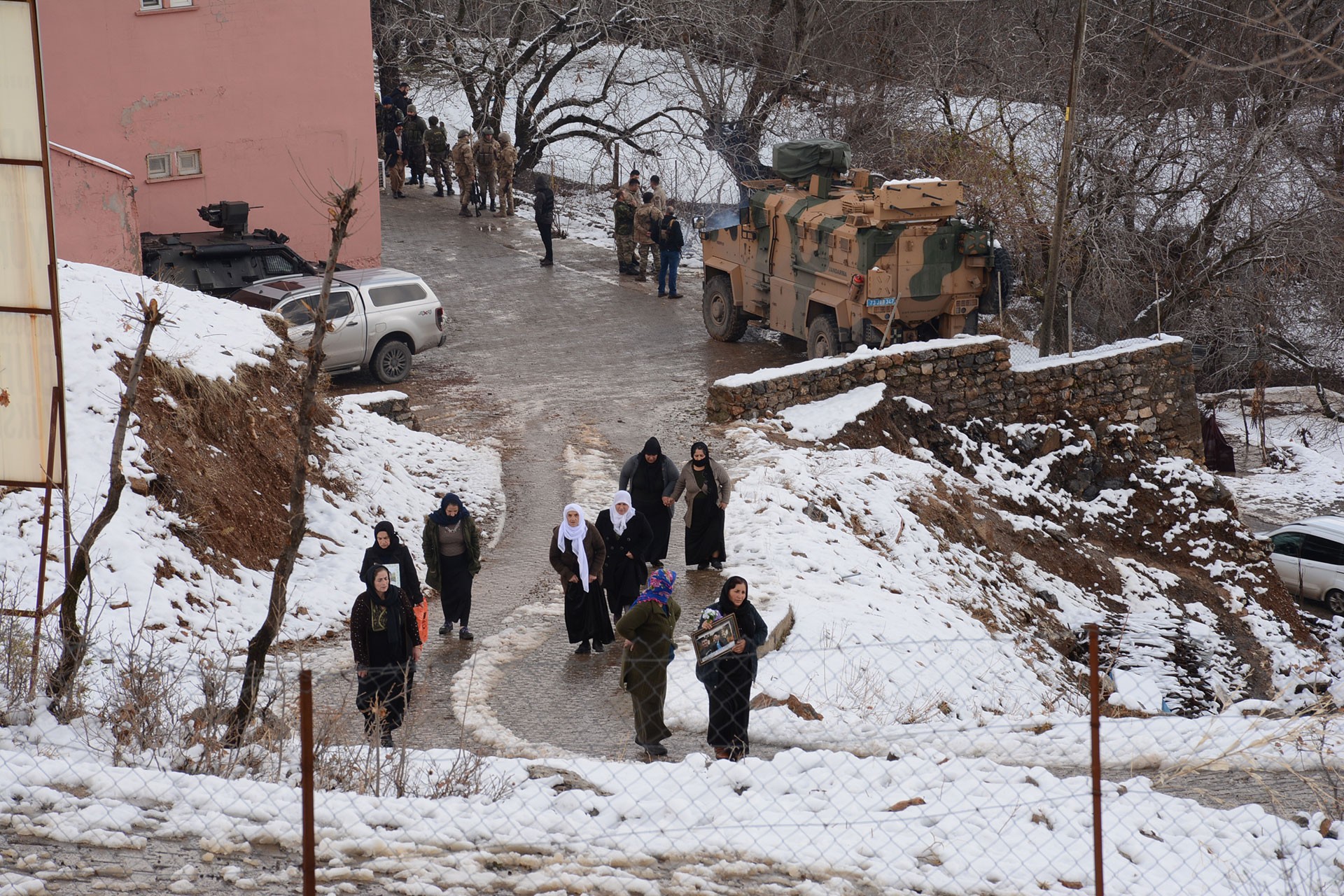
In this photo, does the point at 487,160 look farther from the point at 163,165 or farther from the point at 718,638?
the point at 718,638

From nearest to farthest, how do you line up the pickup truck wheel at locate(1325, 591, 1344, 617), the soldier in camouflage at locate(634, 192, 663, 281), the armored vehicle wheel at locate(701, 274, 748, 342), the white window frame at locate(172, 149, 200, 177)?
the pickup truck wheel at locate(1325, 591, 1344, 617)
the armored vehicle wheel at locate(701, 274, 748, 342)
the white window frame at locate(172, 149, 200, 177)
the soldier in camouflage at locate(634, 192, 663, 281)

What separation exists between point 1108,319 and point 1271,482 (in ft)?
14.7

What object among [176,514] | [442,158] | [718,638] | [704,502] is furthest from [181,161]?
[718,638]

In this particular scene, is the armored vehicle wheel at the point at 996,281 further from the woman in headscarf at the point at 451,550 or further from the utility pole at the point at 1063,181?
the woman in headscarf at the point at 451,550

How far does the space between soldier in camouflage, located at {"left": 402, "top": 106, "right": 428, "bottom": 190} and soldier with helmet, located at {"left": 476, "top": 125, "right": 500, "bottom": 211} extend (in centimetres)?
177

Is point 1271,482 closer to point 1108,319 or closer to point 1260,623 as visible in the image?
point 1108,319

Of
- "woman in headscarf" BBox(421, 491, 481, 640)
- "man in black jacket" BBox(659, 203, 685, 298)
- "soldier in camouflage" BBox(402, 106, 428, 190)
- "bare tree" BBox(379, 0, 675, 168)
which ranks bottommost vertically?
"woman in headscarf" BBox(421, 491, 481, 640)

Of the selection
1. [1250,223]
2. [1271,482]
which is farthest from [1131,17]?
[1271,482]

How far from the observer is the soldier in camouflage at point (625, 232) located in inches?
1009

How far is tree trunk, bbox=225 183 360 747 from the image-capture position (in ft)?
22.2

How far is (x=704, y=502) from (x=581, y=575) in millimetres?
1912

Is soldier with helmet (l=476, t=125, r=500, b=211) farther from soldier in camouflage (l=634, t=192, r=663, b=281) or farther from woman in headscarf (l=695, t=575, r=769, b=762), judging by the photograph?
woman in headscarf (l=695, t=575, r=769, b=762)

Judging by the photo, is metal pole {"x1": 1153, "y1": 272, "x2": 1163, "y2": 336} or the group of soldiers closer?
metal pole {"x1": 1153, "y1": 272, "x2": 1163, "y2": 336}

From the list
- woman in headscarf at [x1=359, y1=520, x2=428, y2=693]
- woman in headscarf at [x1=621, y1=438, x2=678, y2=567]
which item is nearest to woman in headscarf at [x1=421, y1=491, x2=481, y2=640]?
woman in headscarf at [x1=359, y1=520, x2=428, y2=693]
